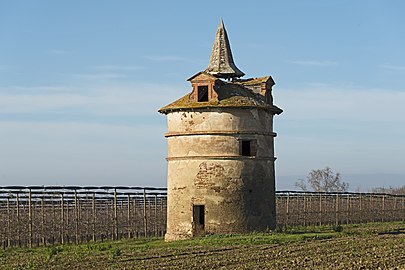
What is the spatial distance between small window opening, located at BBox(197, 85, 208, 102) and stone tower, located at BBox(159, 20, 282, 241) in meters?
0.04

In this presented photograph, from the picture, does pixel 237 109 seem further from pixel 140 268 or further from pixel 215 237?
pixel 140 268

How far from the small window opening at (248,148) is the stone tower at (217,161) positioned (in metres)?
0.04

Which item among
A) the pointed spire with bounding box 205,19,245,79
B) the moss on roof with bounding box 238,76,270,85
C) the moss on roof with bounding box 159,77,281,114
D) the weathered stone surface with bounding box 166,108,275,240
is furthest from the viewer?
the pointed spire with bounding box 205,19,245,79

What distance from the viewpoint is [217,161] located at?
2861cm

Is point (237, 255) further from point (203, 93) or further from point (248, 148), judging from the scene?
point (203, 93)

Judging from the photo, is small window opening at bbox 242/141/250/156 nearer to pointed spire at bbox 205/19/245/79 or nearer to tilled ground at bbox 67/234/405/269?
pointed spire at bbox 205/19/245/79

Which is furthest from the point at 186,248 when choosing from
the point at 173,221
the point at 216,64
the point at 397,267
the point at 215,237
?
the point at 216,64

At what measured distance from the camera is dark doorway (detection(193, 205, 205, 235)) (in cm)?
2892

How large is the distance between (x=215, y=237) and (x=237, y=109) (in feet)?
16.0

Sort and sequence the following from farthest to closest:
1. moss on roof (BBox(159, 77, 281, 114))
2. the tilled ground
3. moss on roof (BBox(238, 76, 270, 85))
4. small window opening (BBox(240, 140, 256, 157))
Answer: moss on roof (BBox(238, 76, 270, 85)) < small window opening (BBox(240, 140, 256, 157)) < moss on roof (BBox(159, 77, 281, 114)) < the tilled ground

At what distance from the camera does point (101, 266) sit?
19062mm

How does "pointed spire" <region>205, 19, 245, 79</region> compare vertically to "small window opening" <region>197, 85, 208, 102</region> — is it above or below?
above

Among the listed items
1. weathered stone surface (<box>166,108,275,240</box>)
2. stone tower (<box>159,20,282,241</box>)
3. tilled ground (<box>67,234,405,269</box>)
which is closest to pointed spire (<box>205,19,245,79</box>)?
stone tower (<box>159,20,282,241</box>)

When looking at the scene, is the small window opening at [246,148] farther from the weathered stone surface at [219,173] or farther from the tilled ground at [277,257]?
the tilled ground at [277,257]
